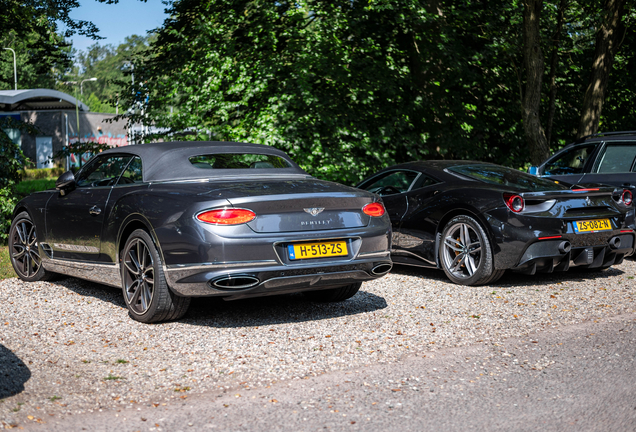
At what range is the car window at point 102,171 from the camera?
6.34m

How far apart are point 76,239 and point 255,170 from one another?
5.96 ft

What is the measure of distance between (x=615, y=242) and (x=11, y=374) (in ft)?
19.2

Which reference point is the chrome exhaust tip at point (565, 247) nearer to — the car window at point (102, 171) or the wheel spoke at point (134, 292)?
the wheel spoke at point (134, 292)

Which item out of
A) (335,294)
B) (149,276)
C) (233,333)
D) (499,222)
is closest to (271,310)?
(335,294)

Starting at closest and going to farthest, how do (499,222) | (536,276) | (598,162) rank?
(499,222)
(536,276)
(598,162)

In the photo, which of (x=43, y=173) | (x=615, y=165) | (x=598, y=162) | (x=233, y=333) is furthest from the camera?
(x=43, y=173)

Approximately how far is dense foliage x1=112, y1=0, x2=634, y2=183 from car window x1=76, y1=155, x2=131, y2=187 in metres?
5.83

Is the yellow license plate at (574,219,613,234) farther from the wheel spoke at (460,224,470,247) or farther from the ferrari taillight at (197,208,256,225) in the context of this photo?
the ferrari taillight at (197,208,256,225)

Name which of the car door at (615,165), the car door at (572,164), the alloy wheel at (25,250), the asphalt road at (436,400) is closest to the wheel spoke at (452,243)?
the asphalt road at (436,400)

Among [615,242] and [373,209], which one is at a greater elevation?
[373,209]

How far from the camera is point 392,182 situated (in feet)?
27.7

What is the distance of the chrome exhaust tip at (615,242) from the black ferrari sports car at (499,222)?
0.01m

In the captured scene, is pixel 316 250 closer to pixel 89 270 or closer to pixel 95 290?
pixel 89 270

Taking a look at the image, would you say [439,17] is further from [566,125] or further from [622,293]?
[622,293]
